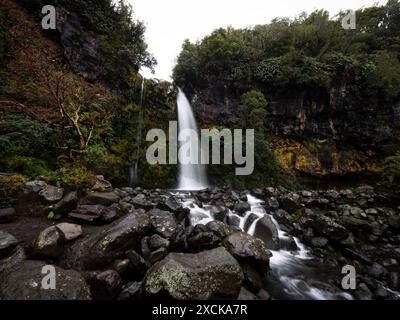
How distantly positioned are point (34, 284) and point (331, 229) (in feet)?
20.5

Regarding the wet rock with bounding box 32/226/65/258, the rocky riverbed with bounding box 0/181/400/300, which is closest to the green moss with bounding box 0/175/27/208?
the rocky riverbed with bounding box 0/181/400/300

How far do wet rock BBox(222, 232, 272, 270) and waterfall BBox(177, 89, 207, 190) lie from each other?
287 inches

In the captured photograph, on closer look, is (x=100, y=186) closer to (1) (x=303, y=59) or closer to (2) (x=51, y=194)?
(2) (x=51, y=194)

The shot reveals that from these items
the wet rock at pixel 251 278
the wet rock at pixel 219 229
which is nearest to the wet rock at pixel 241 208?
the wet rock at pixel 219 229

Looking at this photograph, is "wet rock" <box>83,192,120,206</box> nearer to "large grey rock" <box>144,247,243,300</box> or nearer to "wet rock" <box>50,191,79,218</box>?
"wet rock" <box>50,191,79,218</box>

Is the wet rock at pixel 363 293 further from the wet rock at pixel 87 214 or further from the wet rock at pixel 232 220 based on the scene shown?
the wet rock at pixel 87 214

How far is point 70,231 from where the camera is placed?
10.2 feet

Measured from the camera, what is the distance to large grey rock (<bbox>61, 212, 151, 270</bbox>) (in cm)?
268

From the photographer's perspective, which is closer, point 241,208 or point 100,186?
point 100,186

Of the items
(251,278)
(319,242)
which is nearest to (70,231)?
(251,278)

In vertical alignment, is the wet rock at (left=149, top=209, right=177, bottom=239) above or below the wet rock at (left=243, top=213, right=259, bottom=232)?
above

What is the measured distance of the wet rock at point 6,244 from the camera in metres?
2.53

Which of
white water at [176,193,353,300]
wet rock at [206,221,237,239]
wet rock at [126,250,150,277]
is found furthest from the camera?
wet rock at [206,221,237,239]
